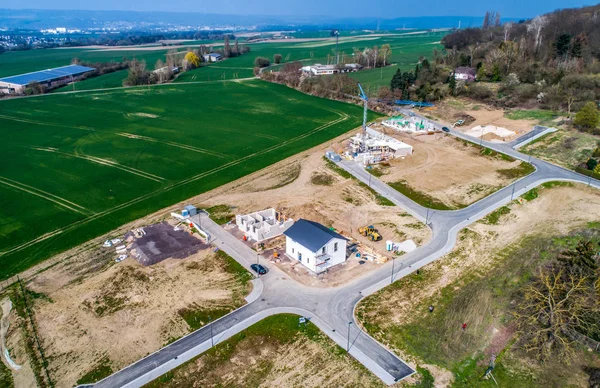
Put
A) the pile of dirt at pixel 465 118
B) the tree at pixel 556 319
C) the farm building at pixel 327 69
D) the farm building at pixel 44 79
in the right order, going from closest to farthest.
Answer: the tree at pixel 556 319, the pile of dirt at pixel 465 118, the farm building at pixel 44 79, the farm building at pixel 327 69

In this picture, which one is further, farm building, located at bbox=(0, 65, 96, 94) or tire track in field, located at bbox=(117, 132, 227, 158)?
farm building, located at bbox=(0, 65, 96, 94)

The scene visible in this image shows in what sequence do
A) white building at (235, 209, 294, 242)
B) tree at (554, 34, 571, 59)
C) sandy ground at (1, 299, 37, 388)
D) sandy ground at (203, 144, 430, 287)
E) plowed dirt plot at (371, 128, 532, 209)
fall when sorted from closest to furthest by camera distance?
sandy ground at (1, 299, 37, 388) < sandy ground at (203, 144, 430, 287) < white building at (235, 209, 294, 242) < plowed dirt plot at (371, 128, 532, 209) < tree at (554, 34, 571, 59)

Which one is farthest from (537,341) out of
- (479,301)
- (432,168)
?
(432,168)

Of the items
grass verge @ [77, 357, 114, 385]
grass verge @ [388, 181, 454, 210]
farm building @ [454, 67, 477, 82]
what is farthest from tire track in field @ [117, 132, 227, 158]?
farm building @ [454, 67, 477, 82]

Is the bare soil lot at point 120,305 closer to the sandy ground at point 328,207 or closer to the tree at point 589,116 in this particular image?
the sandy ground at point 328,207

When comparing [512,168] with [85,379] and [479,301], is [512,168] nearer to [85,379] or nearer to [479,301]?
[479,301]

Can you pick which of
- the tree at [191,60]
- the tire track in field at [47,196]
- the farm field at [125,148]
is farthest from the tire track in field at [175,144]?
the tree at [191,60]

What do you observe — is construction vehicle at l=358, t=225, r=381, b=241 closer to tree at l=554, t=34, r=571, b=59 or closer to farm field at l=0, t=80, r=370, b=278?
farm field at l=0, t=80, r=370, b=278
